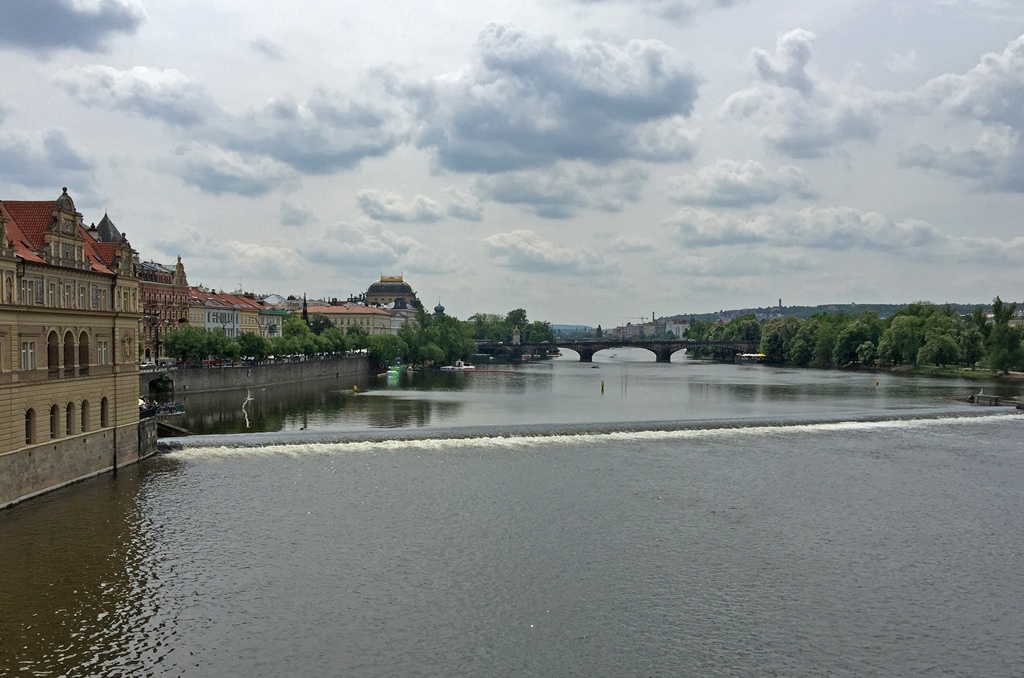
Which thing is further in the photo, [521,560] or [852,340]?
[852,340]

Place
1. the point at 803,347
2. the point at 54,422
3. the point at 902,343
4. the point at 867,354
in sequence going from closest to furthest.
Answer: the point at 54,422 → the point at 902,343 → the point at 867,354 → the point at 803,347

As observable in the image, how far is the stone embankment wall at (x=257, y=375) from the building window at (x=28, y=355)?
120ft

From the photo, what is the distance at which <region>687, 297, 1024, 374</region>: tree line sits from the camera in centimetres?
11712

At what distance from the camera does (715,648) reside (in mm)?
21406

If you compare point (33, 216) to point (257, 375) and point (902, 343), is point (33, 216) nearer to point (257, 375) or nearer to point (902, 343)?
point (257, 375)

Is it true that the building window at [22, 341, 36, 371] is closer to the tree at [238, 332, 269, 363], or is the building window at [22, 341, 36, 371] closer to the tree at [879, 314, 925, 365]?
the tree at [238, 332, 269, 363]

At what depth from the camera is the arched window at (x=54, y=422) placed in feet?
114

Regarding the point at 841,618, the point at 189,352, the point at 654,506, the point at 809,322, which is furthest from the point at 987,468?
the point at 809,322

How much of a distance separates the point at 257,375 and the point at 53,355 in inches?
2246

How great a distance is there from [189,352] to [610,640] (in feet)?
237

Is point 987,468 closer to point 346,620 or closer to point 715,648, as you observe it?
Result: point 715,648

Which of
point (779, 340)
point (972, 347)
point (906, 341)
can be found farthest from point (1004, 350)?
point (779, 340)

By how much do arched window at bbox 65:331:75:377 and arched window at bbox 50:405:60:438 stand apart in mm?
1838

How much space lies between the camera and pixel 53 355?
36.0 meters
